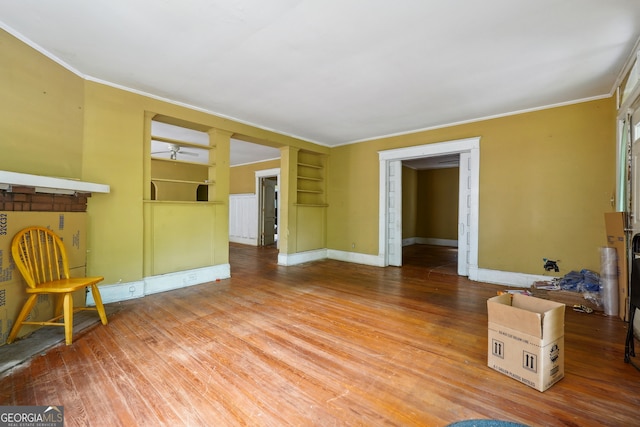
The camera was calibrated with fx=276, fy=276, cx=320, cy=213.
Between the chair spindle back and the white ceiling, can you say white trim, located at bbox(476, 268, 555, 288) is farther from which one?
the chair spindle back

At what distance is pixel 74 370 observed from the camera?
1.93 m

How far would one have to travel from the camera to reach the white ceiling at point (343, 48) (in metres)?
2.05

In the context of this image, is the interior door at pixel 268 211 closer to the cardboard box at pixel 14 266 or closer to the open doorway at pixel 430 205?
the open doorway at pixel 430 205

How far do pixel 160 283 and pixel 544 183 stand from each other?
18.3 feet

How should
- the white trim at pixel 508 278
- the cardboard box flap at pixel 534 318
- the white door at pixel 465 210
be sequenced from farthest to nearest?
1. the white door at pixel 465 210
2. the white trim at pixel 508 278
3. the cardboard box flap at pixel 534 318

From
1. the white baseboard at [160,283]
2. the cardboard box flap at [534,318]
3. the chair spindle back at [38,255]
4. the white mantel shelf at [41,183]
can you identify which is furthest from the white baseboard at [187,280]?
the cardboard box flap at [534,318]

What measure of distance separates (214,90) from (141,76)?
0.77 metres

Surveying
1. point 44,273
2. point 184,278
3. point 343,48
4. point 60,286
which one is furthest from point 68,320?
point 343,48

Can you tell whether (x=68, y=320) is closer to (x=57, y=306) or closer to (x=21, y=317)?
(x=21, y=317)

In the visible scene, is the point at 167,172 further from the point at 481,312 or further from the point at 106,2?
the point at 481,312

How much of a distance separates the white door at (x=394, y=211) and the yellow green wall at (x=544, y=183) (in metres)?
0.89

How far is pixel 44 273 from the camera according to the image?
96.2 inches

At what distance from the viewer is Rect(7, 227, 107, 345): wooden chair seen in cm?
223

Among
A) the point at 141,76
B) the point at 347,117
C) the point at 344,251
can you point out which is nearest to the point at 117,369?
the point at 141,76
